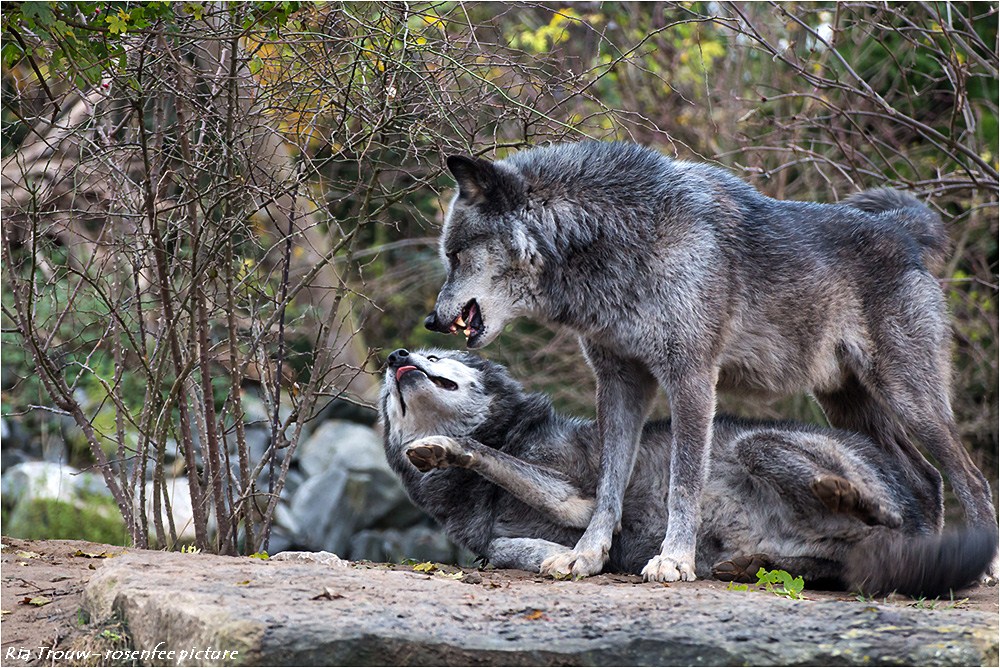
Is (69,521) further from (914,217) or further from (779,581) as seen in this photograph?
(914,217)

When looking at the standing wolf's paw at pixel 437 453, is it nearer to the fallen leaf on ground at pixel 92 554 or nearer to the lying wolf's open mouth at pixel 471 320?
the lying wolf's open mouth at pixel 471 320

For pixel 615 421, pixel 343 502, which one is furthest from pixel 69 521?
pixel 615 421

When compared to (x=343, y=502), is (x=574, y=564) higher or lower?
lower

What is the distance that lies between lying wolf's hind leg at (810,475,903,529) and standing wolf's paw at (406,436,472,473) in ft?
5.26

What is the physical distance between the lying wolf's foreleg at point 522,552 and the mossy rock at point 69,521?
5.75 metres

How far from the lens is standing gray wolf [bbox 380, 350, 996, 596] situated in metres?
4.71

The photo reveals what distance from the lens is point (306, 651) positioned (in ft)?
10.4

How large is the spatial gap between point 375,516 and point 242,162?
739cm

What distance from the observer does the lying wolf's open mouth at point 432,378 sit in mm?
5719

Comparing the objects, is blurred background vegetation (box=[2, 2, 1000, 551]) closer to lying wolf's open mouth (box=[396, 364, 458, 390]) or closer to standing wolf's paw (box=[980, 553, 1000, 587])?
lying wolf's open mouth (box=[396, 364, 458, 390])

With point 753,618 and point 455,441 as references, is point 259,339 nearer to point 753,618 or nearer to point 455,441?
point 455,441

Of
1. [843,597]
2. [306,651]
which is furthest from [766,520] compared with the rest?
[306,651]

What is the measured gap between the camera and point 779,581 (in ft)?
15.8

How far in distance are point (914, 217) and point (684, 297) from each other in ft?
5.65
